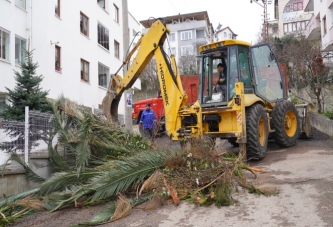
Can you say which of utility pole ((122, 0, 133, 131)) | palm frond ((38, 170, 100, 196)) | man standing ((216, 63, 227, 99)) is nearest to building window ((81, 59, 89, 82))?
utility pole ((122, 0, 133, 131))

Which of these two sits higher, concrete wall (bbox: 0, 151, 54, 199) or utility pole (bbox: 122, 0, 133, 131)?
utility pole (bbox: 122, 0, 133, 131)

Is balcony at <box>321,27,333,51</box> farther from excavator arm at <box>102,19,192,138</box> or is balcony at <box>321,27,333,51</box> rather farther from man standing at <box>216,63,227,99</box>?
excavator arm at <box>102,19,192,138</box>

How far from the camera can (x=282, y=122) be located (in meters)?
9.62

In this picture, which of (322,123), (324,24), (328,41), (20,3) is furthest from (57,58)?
(324,24)

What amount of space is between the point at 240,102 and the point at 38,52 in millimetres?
11402

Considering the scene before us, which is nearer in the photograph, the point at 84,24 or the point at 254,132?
the point at 254,132

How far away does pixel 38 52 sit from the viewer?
16.4 m

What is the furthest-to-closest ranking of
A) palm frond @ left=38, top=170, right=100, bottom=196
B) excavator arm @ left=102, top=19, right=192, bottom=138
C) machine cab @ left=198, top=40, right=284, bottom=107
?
machine cab @ left=198, top=40, right=284, bottom=107 < excavator arm @ left=102, top=19, right=192, bottom=138 < palm frond @ left=38, top=170, right=100, bottom=196

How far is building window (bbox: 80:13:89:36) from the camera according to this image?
2098cm

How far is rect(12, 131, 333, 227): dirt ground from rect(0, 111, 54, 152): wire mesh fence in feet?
6.73

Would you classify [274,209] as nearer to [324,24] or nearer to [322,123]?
[322,123]

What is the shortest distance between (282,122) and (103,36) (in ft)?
56.7

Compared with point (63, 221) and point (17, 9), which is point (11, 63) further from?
point (63, 221)

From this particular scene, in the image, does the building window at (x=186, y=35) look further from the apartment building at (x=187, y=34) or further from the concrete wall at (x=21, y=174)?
the concrete wall at (x=21, y=174)
